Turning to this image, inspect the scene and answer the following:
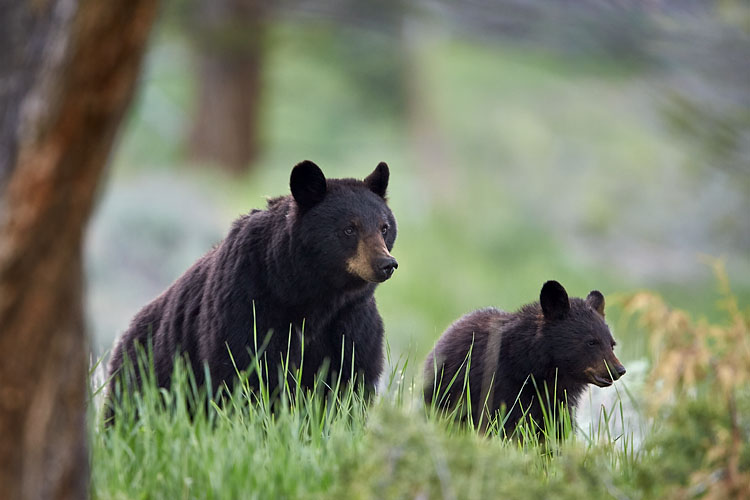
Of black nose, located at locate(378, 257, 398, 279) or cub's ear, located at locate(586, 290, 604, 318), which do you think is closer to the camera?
black nose, located at locate(378, 257, 398, 279)

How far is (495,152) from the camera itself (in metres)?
18.5

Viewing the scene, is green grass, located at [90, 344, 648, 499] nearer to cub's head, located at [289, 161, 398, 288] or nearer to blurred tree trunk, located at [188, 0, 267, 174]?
cub's head, located at [289, 161, 398, 288]

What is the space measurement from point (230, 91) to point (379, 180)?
11832 mm

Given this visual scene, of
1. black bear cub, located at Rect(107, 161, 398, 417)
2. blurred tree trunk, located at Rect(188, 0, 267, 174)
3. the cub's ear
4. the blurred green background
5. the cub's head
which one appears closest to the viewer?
black bear cub, located at Rect(107, 161, 398, 417)

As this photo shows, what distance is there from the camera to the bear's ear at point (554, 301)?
4.82 m

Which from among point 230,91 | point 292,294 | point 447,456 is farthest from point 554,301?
point 230,91

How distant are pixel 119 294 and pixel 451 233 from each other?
5.76 metres

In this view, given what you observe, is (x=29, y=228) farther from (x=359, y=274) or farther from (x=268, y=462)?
(x=359, y=274)

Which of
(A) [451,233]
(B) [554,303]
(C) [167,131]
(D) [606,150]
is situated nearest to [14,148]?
(B) [554,303]

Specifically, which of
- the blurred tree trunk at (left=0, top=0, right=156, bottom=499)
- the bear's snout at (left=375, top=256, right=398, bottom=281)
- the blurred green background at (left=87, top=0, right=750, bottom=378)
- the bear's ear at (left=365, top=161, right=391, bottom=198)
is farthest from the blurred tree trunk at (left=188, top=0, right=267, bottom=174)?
the blurred tree trunk at (left=0, top=0, right=156, bottom=499)

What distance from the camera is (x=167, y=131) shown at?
78.0 ft

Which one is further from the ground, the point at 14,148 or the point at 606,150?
the point at 606,150

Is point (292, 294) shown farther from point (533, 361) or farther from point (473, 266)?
point (473, 266)

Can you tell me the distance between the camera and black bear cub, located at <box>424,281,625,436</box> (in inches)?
186
